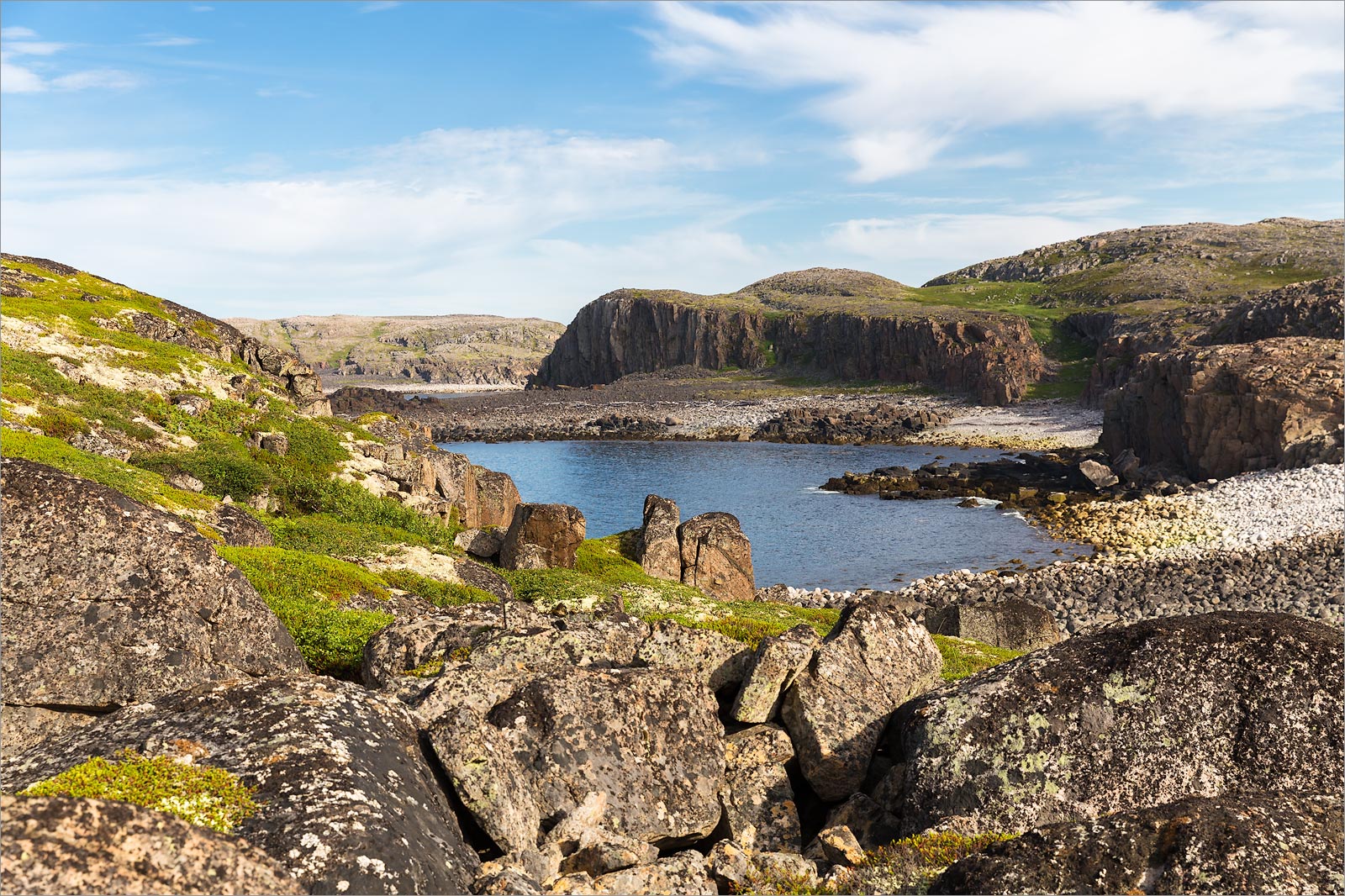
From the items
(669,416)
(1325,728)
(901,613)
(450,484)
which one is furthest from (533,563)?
(669,416)

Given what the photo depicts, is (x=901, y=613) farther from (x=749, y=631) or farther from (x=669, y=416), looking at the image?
(x=669, y=416)

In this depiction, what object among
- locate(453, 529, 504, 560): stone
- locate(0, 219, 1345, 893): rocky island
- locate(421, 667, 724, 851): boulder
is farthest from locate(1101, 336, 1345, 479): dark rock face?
locate(421, 667, 724, 851): boulder

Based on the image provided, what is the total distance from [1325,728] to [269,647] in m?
13.3

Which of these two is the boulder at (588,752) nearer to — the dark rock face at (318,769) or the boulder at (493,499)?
the dark rock face at (318,769)

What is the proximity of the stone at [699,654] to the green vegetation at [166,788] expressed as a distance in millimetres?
7377

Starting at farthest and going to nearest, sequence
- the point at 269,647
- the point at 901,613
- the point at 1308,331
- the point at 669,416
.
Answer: the point at 669,416 < the point at 1308,331 < the point at 901,613 < the point at 269,647

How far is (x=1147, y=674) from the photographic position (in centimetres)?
1070

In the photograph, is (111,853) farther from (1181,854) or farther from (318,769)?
(1181,854)

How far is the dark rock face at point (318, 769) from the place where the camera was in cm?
659

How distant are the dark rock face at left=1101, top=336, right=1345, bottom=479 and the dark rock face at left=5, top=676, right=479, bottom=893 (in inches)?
2961

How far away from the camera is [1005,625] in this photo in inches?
1246

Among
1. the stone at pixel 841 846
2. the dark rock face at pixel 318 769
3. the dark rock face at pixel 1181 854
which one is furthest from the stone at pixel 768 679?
the dark rock face at pixel 1181 854

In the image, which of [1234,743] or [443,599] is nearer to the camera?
[1234,743]

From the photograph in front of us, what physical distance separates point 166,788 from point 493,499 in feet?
130
